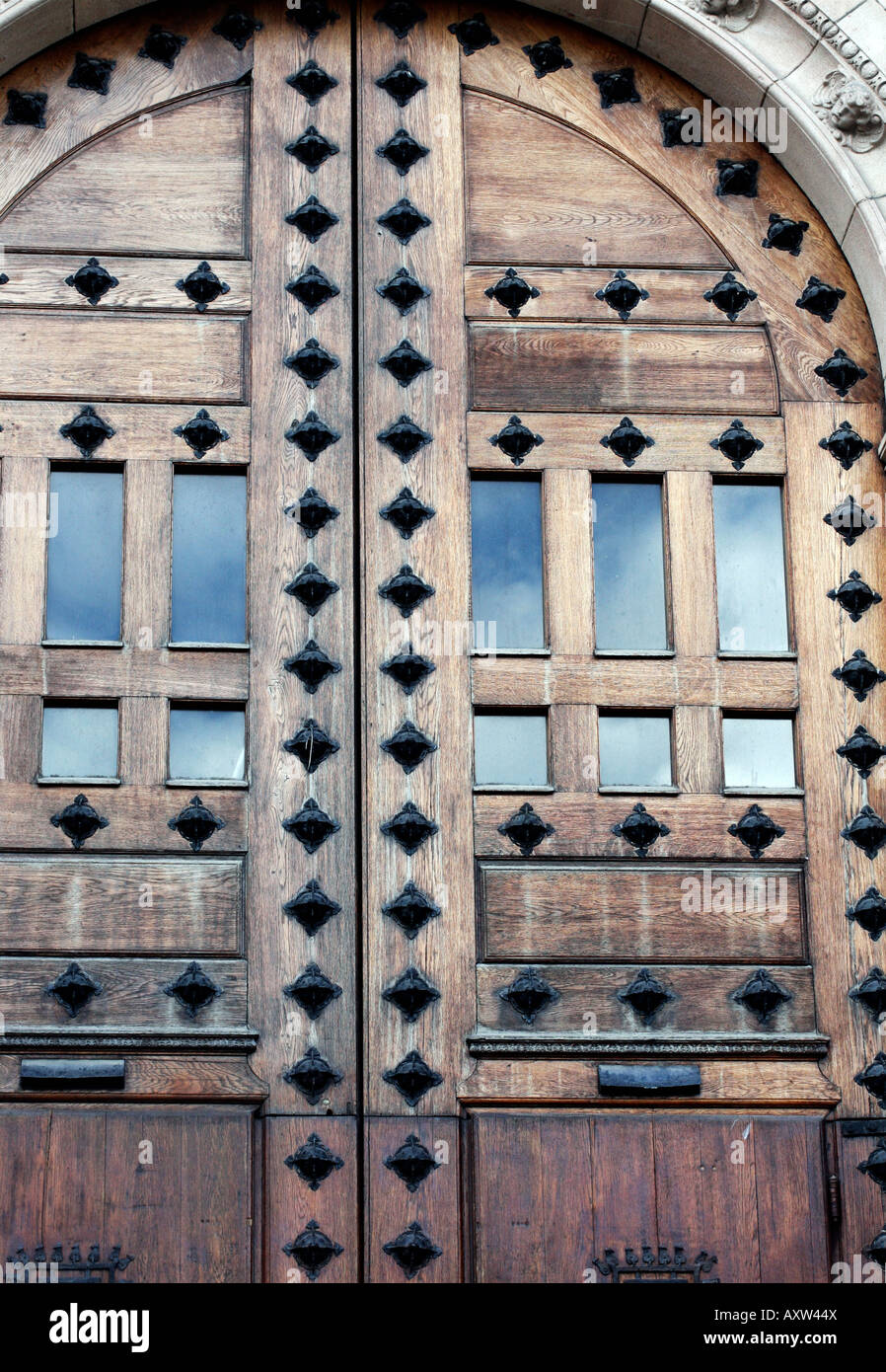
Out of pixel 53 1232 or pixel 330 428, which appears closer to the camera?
pixel 53 1232

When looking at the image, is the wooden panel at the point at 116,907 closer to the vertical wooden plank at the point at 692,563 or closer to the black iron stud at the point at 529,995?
the black iron stud at the point at 529,995

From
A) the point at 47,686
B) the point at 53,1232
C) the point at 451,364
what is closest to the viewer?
the point at 53,1232

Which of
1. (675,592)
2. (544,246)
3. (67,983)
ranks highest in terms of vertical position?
(544,246)

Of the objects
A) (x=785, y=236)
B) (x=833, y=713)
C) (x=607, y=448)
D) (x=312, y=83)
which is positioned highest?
(x=312, y=83)

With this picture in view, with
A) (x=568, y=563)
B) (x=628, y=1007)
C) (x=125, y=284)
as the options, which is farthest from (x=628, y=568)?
(x=125, y=284)

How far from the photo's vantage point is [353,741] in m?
7.55

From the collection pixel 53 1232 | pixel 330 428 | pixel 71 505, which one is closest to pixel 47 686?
pixel 71 505

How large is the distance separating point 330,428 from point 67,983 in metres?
2.33

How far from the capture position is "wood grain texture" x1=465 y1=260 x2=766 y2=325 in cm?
808

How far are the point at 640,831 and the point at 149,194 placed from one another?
321 cm

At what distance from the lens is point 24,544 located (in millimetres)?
7633

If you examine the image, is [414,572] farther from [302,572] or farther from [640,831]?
[640,831]

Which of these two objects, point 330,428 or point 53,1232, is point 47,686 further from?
point 53,1232

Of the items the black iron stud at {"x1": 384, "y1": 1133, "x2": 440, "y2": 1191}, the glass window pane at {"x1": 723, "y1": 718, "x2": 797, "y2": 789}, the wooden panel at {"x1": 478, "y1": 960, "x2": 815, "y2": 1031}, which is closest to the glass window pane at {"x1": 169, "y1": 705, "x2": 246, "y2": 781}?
the wooden panel at {"x1": 478, "y1": 960, "x2": 815, "y2": 1031}
